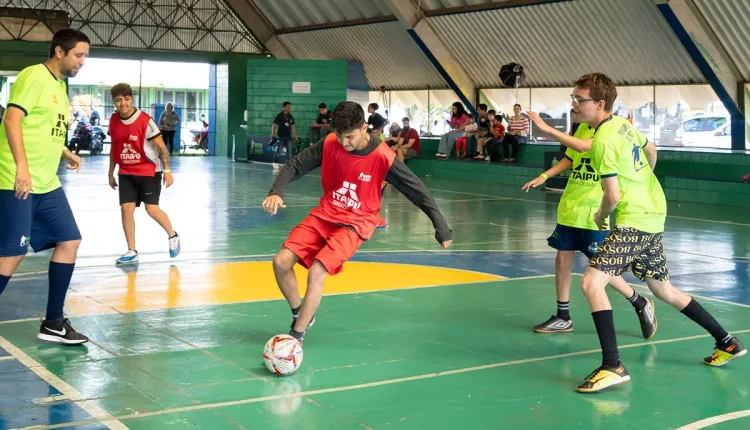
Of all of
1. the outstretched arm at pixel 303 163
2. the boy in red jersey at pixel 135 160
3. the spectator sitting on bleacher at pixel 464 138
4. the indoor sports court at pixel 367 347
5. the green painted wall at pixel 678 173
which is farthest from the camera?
the spectator sitting on bleacher at pixel 464 138

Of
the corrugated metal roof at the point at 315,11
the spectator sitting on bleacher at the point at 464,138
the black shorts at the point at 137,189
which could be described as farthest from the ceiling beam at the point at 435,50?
the black shorts at the point at 137,189

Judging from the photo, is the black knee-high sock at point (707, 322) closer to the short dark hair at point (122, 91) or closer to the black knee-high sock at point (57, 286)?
the black knee-high sock at point (57, 286)

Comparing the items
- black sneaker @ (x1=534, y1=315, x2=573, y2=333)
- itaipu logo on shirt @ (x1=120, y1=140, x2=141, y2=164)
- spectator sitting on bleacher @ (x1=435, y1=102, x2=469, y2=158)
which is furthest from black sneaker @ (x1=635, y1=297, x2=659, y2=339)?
spectator sitting on bleacher @ (x1=435, y1=102, x2=469, y2=158)

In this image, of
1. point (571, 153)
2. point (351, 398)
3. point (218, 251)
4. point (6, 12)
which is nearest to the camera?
point (351, 398)

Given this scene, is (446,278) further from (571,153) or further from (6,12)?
(6,12)

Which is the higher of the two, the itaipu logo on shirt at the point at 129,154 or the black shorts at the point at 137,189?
the itaipu logo on shirt at the point at 129,154

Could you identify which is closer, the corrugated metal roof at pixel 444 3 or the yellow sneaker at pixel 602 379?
the yellow sneaker at pixel 602 379

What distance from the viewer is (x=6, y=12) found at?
3547 cm

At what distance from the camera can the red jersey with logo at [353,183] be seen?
7.01 metres

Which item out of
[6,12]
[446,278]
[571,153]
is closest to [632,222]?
[571,153]

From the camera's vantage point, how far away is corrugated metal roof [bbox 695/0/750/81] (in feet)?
77.3

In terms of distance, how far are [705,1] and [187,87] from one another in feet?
80.9

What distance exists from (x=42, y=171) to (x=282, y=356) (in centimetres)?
226

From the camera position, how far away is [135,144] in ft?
36.7
